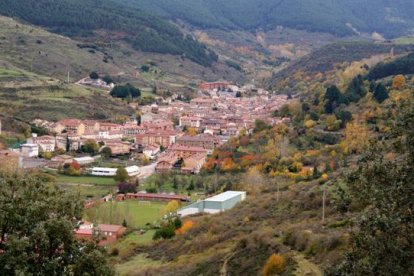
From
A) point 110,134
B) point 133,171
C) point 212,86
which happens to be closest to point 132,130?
point 110,134

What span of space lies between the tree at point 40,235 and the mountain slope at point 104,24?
4558 inches

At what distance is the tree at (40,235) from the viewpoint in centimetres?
1084

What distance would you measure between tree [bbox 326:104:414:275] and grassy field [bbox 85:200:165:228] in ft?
74.9

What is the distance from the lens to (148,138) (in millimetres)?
63531

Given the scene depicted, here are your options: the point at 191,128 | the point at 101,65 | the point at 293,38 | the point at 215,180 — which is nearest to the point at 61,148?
the point at 191,128

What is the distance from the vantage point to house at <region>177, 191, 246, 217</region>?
34.2m

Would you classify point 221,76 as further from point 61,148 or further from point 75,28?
point 61,148

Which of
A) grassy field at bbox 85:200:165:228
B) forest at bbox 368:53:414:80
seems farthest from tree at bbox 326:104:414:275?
A: forest at bbox 368:53:414:80

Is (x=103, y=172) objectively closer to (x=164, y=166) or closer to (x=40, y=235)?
(x=164, y=166)

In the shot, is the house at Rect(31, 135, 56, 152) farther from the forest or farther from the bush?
the bush

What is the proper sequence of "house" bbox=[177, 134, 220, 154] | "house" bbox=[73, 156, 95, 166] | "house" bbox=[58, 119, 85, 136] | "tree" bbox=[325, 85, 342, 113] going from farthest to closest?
"house" bbox=[58, 119, 85, 136], "house" bbox=[177, 134, 220, 154], "house" bbox=[73, 156, 95, 166], "tree" bbox=[325, 85, 342, 113]

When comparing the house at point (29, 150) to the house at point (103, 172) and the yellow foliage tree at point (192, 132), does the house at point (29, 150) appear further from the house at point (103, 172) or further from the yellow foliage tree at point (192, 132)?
the yellow foliage tree at point (192, 132)

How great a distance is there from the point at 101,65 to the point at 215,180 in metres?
63.5

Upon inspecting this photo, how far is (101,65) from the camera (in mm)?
102250
